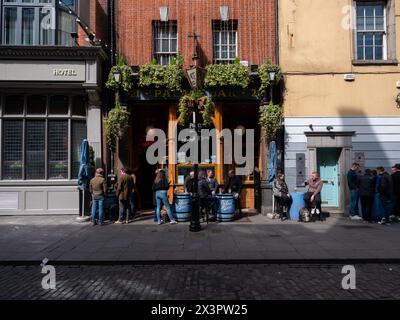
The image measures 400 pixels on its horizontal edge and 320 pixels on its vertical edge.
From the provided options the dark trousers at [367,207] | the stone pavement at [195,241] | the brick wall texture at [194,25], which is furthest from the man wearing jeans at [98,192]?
the dark trousers at [367,207]

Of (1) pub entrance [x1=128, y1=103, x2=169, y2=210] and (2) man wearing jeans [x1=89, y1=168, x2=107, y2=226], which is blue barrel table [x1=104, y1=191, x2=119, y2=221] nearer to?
(2) man wearing jeans [x1=89, y1=168, x2=107, y2=226]

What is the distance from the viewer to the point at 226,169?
1365 centimetres

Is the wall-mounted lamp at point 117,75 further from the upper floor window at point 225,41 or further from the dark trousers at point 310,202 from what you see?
the dark trousers at point 310,202

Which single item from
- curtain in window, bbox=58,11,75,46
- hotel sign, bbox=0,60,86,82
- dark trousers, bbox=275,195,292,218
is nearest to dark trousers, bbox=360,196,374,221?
dark trousers, bbox=275,195,292,218

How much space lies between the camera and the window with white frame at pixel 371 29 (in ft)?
43.5

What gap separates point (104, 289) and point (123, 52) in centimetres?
982

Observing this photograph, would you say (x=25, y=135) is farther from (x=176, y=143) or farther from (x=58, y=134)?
(x=176, y=143)

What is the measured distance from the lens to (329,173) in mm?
13211

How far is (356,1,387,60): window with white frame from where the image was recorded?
43.5 ft

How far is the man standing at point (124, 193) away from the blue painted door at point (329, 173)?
711cm

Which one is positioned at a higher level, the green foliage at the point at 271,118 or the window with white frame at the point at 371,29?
the window with white frame at the point at 371,29

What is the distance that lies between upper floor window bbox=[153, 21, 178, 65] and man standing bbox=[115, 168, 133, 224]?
4899 mm

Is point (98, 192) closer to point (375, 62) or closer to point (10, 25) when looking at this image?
point (10, 25)
